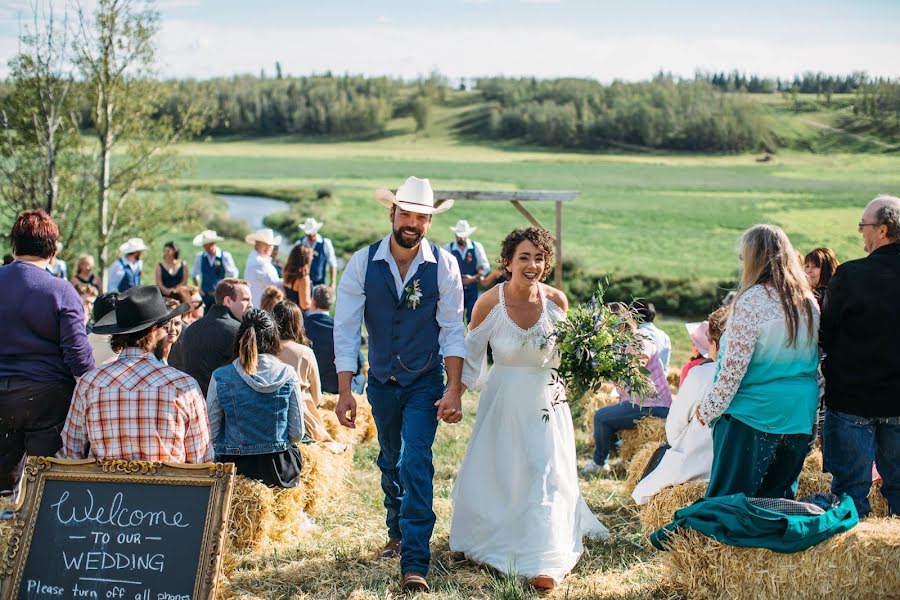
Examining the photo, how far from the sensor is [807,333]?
5.10m

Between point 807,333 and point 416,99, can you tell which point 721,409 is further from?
point 416,99

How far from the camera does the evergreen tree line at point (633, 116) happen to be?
5578 centimetres

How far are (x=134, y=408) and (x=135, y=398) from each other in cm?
5

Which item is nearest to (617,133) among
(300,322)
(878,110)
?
(878,110)

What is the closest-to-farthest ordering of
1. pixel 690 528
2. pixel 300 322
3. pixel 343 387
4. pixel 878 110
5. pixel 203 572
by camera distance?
pixel 203 572
pixel 690 528
pixel 343 387
pixel 300 322
pixel 878 110

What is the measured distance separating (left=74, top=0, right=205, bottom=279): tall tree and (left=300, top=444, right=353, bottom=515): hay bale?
44.7ft

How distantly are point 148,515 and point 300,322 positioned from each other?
342 centimetres

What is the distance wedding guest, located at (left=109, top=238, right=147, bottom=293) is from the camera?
1323 centimetres

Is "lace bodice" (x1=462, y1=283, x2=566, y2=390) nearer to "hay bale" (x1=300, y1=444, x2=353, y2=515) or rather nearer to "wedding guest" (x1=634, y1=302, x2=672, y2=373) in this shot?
"hay bale" (x1=300, y1=444, x2=353, y2=515)

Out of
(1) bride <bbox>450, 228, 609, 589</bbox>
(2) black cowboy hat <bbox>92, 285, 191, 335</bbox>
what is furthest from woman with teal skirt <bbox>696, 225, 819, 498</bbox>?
(2) black cowboy hat <bbox>92, 285, 191, 335</bbox>

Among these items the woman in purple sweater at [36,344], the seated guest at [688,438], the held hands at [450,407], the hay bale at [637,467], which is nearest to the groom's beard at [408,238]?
the held hands at [450,407]

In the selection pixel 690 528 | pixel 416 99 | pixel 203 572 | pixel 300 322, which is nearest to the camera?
pixel 203 572

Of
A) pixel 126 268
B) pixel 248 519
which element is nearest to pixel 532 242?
pixel 248 519

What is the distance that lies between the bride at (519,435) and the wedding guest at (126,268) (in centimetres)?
877
